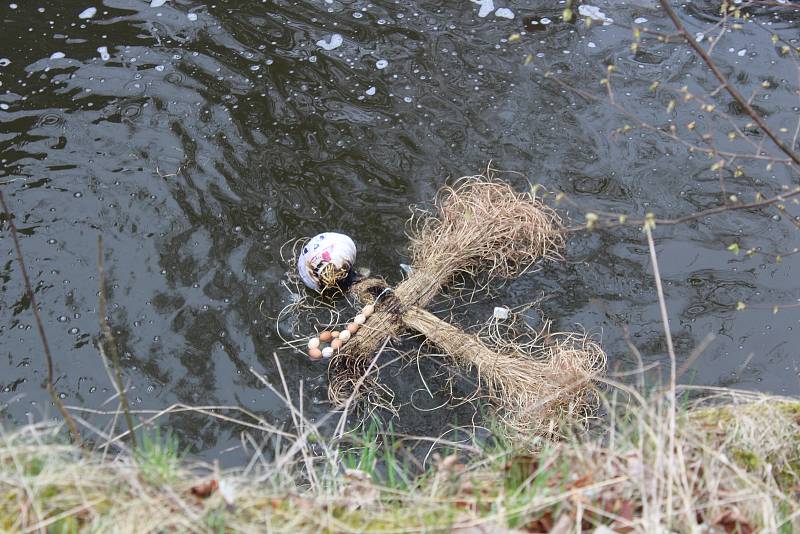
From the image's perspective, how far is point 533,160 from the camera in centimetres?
541

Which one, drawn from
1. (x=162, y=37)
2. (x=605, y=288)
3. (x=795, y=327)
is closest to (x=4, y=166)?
(x=162, y=37)

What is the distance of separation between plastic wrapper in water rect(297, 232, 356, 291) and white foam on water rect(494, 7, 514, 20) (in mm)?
2873

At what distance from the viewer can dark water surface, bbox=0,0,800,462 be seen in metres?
4.46

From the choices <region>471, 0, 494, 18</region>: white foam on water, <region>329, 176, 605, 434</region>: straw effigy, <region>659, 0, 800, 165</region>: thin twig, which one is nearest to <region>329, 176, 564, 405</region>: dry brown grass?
<region>329, 176, 605, 434</region>: straw effigy

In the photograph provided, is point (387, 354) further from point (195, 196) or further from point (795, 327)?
point (795, 327)

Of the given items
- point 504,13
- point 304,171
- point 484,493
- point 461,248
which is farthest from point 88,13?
point 484,493

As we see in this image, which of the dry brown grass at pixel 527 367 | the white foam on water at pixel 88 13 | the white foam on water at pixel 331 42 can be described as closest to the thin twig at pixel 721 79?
the dry brown grass at pixel 527 367

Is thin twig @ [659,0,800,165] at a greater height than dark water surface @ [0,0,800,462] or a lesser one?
greater

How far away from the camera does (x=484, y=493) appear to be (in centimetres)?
241

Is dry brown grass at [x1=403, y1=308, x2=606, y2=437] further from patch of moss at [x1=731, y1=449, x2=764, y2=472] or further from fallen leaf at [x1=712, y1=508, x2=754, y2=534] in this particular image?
fallen leaf at [x1=712, y1=508, x2=754, y2=534]

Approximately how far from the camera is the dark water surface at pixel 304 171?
4.46m

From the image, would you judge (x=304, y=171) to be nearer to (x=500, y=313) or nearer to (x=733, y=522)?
(x=500, y=313)

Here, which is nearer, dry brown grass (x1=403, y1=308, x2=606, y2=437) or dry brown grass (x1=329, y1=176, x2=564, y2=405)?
dry brown grass (x1=403, y1=308, x2=606, y2=437)

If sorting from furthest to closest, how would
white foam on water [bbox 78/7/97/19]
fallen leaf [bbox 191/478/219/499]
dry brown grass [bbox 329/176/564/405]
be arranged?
white foam on water [bbox 78/7/97/19] → dry brown grass [bbox 329/176/564/405] → fallen leaf [bbox 191/478/219/499]
